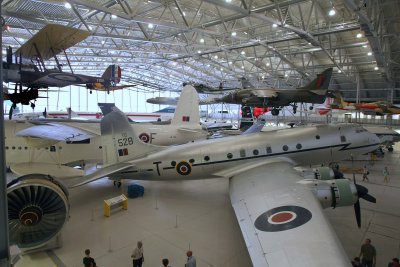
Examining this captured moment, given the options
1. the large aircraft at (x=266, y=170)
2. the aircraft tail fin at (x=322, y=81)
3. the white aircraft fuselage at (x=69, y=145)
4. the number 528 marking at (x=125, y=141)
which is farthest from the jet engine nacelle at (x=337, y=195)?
the aircraft tail fin at (x=322, y=81)

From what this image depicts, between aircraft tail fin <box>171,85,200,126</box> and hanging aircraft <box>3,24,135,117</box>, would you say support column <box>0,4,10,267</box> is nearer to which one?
hanging aircraft <box>3,24,135,117</box>

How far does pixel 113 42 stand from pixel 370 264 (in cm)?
2826

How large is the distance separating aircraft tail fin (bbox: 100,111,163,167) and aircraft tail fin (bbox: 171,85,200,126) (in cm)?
681

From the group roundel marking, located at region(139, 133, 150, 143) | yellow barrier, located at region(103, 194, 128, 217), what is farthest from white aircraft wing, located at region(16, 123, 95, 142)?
roundel marking, located at region(139, 133, 150, 143)

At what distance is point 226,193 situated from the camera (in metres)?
12.4

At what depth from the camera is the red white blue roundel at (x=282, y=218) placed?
571 cm

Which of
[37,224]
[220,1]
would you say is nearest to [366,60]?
[220,1]

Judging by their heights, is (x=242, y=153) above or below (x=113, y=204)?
above

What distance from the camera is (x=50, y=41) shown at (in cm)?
1107

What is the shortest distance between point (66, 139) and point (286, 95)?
569 inches

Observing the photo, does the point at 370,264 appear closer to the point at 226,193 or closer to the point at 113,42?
the point at 226,193

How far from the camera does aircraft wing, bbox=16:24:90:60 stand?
10.3 m

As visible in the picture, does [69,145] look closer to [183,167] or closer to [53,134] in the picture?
[53,134]

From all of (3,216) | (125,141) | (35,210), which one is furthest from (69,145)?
(3,216)
